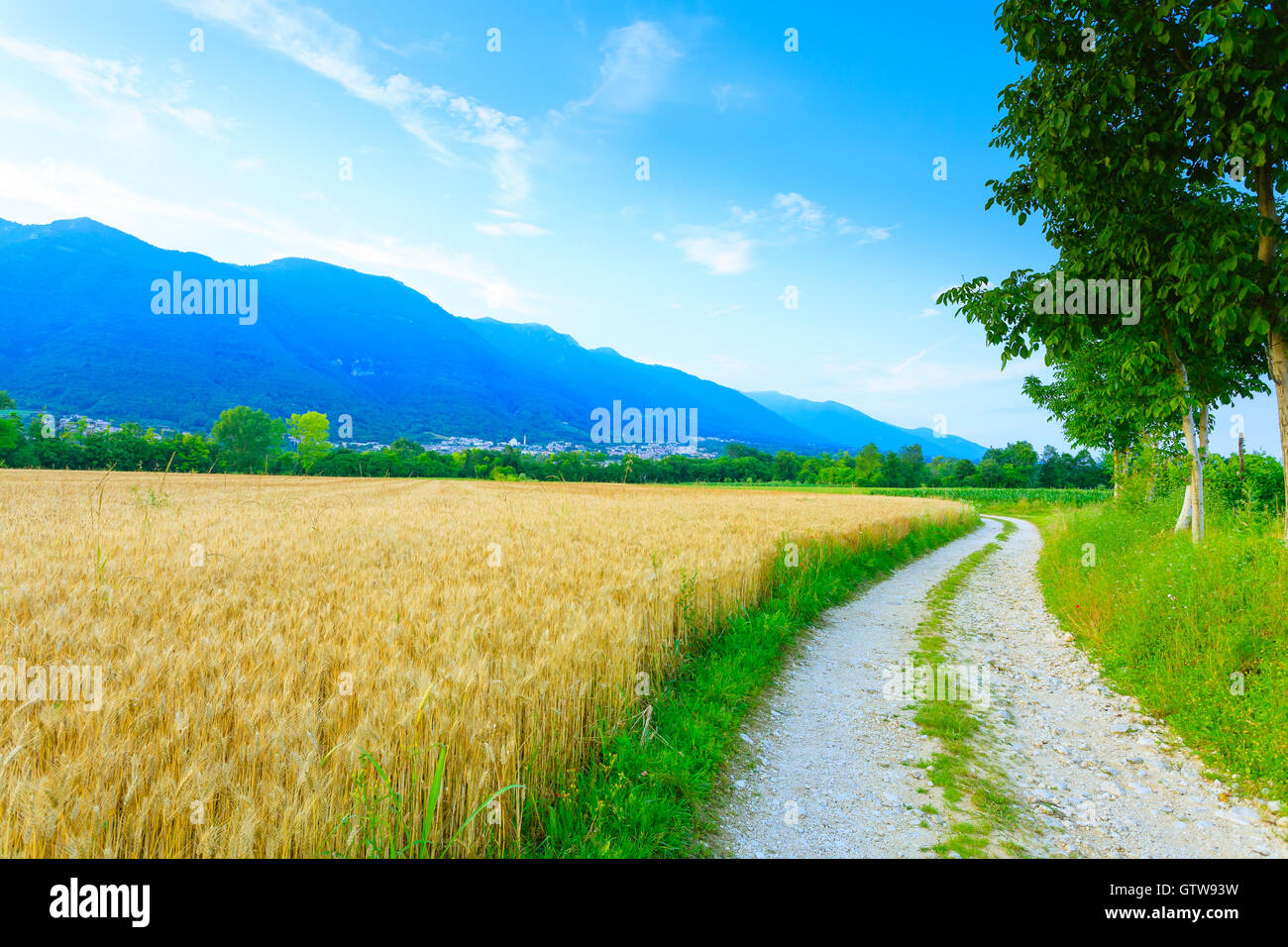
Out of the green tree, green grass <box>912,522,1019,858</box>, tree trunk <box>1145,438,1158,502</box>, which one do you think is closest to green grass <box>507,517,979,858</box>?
green grass <box>912,522,1019,858</box>

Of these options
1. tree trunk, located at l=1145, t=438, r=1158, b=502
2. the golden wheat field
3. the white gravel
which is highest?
tree trunk, located at l=1145, t=438, r=1158, b=502

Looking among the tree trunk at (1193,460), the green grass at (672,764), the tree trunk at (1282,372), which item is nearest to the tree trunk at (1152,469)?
the tree trunk at (1193,460)

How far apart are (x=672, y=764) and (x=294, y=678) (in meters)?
2.94

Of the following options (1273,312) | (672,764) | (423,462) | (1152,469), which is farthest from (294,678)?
(423,462)

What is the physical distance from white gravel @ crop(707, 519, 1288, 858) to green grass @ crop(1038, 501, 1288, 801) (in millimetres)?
298

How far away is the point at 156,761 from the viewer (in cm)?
263

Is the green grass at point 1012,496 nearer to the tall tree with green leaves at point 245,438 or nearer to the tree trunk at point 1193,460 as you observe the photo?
the tree trunk at point 1193,460

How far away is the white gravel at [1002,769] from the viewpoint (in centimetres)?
381

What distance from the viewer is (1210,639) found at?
625cm

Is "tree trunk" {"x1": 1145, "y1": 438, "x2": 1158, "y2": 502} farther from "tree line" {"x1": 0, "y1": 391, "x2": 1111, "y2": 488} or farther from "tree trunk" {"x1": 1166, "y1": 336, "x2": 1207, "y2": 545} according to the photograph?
"tree line" {"x1": 0, "y1": 391, "x2": 1111, "y2": 488}

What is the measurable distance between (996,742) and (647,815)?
415 cm

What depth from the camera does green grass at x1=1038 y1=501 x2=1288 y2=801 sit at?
4.80m

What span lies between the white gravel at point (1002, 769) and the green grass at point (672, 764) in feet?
0.86
